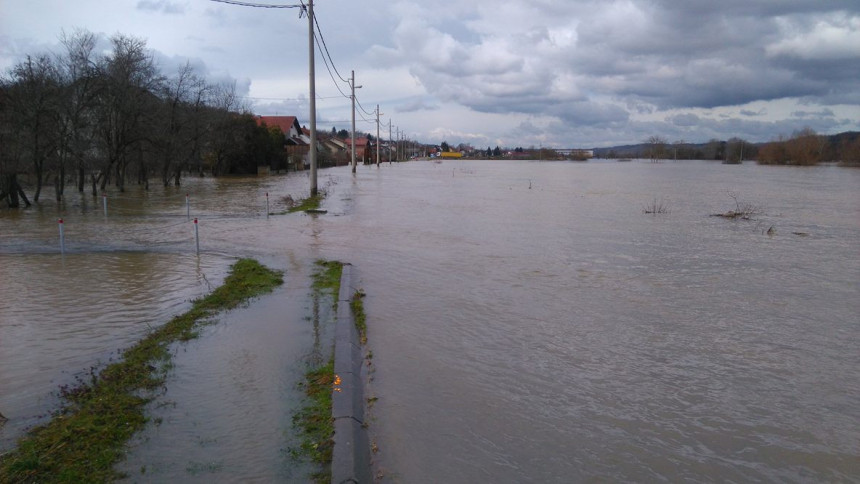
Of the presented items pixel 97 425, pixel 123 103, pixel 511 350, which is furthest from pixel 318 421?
pixel 123 103

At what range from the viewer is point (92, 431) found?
447 centimetres

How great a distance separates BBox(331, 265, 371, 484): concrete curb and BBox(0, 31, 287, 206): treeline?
21956 mm

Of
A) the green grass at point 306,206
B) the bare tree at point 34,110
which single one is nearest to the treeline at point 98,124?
the bare tree at point 34,110

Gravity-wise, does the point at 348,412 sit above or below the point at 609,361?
above

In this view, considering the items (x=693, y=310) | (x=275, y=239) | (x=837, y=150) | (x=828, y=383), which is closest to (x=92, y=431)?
(x=828, y=383)

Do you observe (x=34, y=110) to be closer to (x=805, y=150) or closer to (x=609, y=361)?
(x=609, y=361)

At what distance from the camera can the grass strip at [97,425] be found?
12.9ft

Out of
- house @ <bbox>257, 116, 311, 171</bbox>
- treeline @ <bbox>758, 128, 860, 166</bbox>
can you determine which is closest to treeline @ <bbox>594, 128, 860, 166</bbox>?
treeline @ <bbox>758, 128, 860, 166</bbox>

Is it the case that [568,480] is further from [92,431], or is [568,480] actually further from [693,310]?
[693,310]

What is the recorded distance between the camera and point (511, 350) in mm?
7484

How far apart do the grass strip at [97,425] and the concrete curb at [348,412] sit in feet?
5.04

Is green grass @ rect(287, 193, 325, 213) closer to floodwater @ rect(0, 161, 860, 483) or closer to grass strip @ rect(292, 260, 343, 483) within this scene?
floodwater @ rect(0, 161, 860, 483)

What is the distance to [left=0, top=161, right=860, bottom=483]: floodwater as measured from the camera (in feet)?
16.0

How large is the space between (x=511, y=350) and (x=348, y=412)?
3.07 metres
